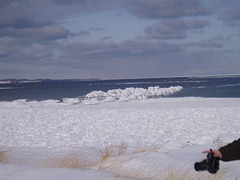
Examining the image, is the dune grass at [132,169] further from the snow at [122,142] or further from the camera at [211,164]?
the camera at [211,164]

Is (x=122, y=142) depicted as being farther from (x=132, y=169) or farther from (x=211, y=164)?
(x=211, y=164)

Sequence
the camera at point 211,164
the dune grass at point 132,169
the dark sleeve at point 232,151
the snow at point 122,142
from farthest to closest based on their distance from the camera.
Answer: the snow at point 122,142 < the dune grass at point 132,169 < the dark sleeve at point 232,151 < the camera at point 211,164

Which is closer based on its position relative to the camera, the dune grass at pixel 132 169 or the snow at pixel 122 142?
the dune grass at pixel 132 169

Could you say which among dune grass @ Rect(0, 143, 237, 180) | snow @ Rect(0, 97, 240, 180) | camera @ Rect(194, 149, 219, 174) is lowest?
snow @ Rect(0, 97, 240, 180)

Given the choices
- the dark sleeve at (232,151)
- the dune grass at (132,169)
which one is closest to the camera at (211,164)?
the dark sleeve at (232,151)

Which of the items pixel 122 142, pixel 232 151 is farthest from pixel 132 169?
pixel 232 151

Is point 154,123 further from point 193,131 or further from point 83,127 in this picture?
point 83,127

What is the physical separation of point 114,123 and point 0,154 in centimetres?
867

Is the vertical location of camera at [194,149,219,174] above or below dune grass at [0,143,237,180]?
above

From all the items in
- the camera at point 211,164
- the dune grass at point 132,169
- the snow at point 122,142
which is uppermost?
the camera at point 211,164

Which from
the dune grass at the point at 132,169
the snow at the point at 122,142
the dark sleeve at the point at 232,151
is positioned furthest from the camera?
the snow at the point at 122,142

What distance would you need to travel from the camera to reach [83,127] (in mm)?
12453

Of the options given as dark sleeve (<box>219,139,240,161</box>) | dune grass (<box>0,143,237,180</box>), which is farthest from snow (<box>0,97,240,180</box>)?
dark sleeve (<box>219,139,240,161</box>)

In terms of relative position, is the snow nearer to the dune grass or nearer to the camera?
the dune grass
